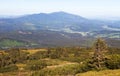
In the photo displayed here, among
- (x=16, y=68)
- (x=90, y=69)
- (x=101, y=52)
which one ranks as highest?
(x=101, y=52)

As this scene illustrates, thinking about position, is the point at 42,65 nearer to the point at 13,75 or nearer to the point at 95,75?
the point at 13,75

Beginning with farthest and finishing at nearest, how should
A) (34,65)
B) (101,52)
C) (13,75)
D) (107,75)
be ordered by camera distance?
(34,65) < (13,75) < (101,52) < (107,75)

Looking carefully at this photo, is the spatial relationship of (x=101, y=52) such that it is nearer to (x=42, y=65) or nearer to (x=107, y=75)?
(x=107, y=75)

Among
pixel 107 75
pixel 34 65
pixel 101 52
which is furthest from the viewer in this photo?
pixel 34 65

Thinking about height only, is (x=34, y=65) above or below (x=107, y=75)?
below

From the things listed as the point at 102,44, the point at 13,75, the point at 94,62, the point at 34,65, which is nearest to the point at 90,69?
the point at 94,62

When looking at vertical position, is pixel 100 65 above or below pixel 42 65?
above

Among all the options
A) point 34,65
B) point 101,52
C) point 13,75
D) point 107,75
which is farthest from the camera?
point 34,65

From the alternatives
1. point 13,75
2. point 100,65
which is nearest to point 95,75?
point 100,65

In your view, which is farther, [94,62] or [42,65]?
[42,65]
